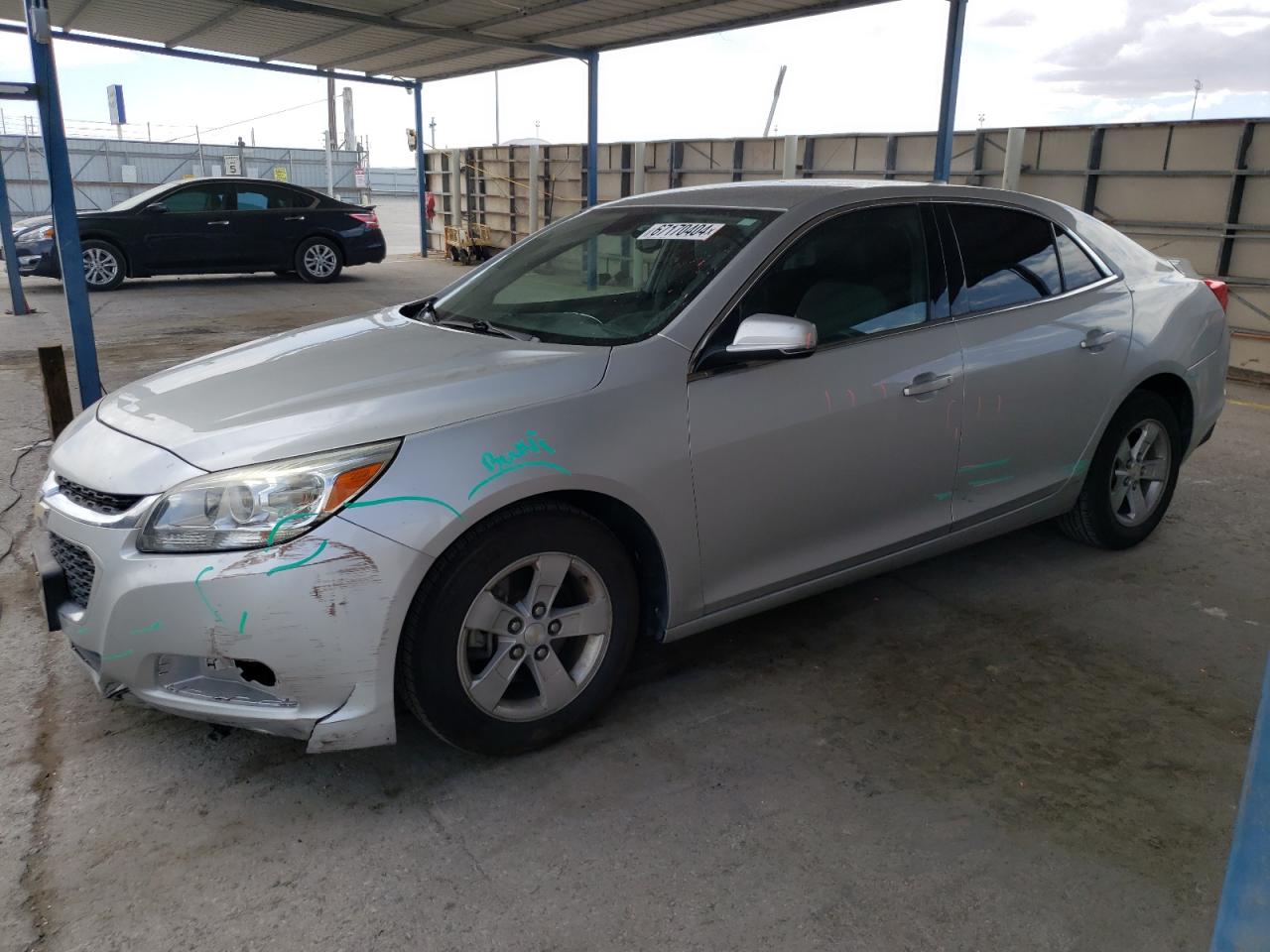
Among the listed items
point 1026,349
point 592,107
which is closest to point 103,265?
point 592,107

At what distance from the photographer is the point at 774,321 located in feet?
9.40

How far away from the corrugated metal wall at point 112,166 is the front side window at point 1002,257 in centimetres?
2664

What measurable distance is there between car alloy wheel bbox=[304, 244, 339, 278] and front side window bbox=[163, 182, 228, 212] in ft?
4.40

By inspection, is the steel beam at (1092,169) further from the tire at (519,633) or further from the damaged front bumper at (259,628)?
the damaged front bumper at (259,628)

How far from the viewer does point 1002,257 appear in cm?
375

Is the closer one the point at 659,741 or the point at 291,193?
the point at 659,741

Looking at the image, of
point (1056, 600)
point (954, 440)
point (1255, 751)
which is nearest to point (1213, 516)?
point (1056, 600)

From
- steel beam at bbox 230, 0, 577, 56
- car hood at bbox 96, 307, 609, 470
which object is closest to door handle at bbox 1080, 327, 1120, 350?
car hood at bbox 96, 307, 609, 470

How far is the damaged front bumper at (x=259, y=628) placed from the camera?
236 centimetres

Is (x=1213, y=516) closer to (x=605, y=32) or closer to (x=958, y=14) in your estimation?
(x=958, y=14)

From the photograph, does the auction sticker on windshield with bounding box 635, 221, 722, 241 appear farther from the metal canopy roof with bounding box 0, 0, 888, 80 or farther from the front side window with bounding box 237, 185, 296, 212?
the front side window with bounding box 237, 185, 296, 212

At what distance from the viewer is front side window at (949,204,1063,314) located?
3.62 meters

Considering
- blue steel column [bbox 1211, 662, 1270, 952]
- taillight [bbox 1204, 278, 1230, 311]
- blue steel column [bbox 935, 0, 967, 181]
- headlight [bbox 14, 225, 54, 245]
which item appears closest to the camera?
blue steel column [bbox 1211, 662, 1270, 952]

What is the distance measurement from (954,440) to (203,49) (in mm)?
13905
